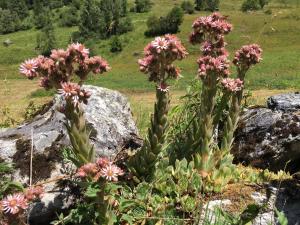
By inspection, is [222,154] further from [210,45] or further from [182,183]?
[210,45]

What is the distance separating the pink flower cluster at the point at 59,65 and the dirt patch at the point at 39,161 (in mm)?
1479

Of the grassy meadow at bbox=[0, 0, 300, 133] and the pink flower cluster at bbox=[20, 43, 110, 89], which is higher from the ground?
the pink flower cluster at bbox=[20, 43, 110, 89]

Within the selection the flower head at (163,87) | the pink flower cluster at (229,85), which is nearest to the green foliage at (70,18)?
the pink flower cluster at (229,85)

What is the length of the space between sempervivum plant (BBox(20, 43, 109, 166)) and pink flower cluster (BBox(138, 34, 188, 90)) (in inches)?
20.0

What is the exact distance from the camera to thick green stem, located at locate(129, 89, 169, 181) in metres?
4.85

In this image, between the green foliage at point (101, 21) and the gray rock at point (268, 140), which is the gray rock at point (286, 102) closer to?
the gray rock at point (268, 140)

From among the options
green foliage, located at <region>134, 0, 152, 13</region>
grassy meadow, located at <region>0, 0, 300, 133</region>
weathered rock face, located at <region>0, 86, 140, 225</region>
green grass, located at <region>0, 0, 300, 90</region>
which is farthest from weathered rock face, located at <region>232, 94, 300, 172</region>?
green foliage, located at <region>134, 0, 152, 13</region>

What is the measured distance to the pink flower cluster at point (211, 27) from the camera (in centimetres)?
540

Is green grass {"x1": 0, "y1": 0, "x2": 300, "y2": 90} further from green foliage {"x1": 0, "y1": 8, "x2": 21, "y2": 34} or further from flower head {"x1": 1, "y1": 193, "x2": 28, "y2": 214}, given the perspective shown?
flower head {"x1": 1, "y1": 193, "x2": 28, "y2": 214}

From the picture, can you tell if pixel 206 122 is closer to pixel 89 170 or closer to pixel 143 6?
pixel 89 170

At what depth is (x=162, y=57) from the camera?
472 centimetres

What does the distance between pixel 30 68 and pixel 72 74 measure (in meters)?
0.35

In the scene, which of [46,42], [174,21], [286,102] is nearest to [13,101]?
[286,102]

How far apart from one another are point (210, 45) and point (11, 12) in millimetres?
203029
